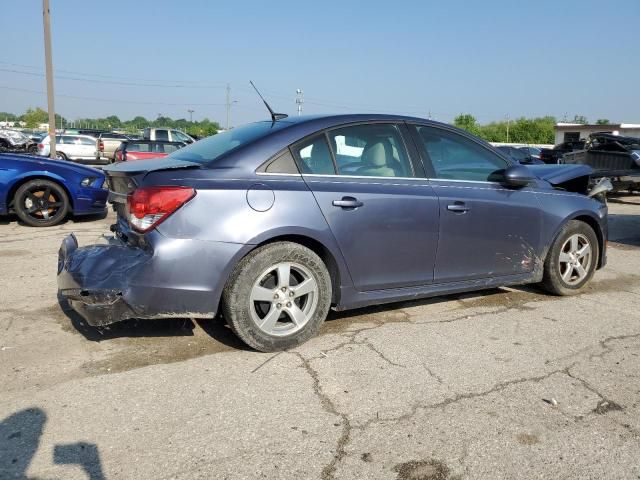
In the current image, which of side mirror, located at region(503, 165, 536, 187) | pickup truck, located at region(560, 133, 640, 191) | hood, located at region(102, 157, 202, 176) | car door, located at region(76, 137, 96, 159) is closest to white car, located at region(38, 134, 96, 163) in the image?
car door, located at region(76, 137, 96, 159)

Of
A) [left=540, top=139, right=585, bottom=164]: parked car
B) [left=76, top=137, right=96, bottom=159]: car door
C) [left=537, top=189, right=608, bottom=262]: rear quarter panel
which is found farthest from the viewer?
[left=76, top=137, right=96, bottom=159]: car door

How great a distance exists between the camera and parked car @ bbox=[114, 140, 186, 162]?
15685 mm

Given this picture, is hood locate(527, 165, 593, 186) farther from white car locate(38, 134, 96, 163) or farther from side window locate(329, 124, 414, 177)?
white car locate(38, 134, 96, 163)

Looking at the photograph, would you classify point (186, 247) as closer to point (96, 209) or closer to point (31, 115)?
point (96, 209)

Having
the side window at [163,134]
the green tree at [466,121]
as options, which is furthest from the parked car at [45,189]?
the green tree at [466,121]

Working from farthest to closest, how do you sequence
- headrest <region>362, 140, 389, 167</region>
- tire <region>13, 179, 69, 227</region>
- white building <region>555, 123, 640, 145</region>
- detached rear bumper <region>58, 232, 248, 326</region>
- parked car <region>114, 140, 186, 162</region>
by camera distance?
white building <region>555, 123, 640, 145</region>, parked car <region>114, 140, 186, 162</region>, tire <region>13, 179, 69, 227</region>, headrest <region>362, 140, 389, 167</region>, detached rear bumper <region>58, 232, 248, 326</region>

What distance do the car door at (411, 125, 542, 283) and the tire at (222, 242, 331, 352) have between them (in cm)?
107

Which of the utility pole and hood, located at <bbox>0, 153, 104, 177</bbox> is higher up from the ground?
the utility pole

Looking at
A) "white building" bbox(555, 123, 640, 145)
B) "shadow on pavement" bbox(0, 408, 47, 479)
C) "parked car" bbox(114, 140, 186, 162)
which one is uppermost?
"white building" bbox(555, 123, 640, 145)

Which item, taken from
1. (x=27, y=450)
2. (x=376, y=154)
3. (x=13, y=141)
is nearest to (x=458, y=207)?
(x=376, y=154)

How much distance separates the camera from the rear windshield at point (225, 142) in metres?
3.70

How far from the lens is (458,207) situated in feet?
13.6

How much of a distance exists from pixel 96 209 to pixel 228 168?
227 inches

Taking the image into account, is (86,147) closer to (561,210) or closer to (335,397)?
(561,210)
